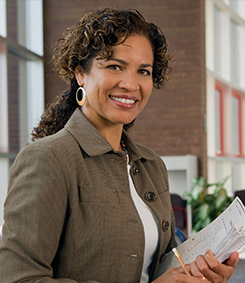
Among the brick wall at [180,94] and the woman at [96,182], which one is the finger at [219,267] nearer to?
the woman at [96,182]

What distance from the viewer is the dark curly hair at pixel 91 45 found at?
4.51 feet

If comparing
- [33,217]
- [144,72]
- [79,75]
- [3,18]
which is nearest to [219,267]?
[33,217]

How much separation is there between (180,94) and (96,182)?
4730 millimetres

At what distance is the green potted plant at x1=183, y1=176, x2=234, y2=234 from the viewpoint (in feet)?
17.0

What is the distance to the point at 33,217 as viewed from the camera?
1.12m

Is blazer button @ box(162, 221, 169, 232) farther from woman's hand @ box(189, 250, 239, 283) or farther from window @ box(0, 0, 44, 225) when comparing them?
window @ box(0, 0, 44, 225)

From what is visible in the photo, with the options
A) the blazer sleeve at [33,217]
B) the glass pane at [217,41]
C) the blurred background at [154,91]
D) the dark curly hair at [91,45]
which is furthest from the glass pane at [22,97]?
the blazer sleeve at [33,217]

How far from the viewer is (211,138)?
7266mm

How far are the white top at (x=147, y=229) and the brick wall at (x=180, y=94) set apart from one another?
4.45m

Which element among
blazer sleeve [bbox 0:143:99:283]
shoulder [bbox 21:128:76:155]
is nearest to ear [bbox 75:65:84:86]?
shoulder [bbox 21:128:76:155]

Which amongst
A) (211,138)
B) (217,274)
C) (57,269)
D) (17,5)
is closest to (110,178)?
(57,269)

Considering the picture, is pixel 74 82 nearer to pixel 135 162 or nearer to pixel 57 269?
pixel 135 162

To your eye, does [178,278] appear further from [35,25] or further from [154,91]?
[35,25]

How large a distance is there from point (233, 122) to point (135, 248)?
8.67 m
